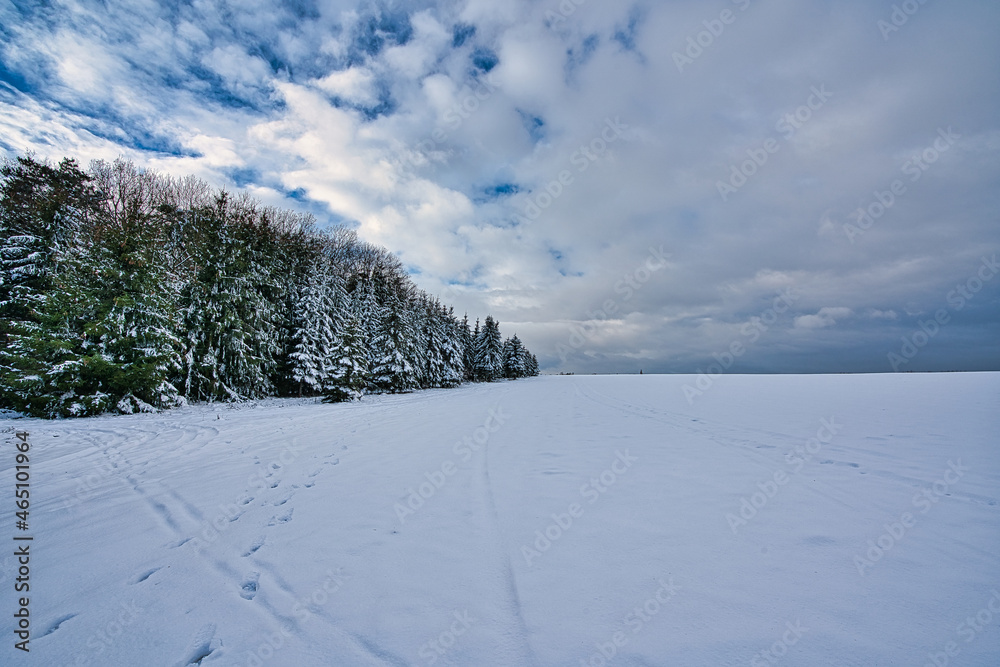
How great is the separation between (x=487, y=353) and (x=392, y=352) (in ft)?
99.4

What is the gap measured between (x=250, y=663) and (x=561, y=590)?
6.42ft

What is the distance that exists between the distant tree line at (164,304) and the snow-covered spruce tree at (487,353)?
2494 cm

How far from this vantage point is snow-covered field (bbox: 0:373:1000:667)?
2.16 meters

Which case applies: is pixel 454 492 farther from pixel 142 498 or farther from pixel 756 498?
pixel 142 498

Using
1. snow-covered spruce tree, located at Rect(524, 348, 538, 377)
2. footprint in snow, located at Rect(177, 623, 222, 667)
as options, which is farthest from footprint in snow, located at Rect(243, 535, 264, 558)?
snow-covered spruce tree, located at Rect(524, 348, 538, 377)

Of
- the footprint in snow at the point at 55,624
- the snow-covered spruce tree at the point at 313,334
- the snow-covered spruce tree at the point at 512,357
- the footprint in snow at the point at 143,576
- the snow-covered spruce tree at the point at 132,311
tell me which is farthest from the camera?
the snow-covered spruce tree at the point at 512,357

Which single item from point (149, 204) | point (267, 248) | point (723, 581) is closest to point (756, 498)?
point (723, 581)

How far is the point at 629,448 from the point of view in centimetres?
691

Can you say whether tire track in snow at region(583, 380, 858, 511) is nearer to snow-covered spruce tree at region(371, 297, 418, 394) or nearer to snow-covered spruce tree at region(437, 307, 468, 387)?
snow-covered spruce tree at region(371, 297, 418, 394)

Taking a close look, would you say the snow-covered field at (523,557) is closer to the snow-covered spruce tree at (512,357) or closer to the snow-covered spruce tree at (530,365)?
the snow-covered spruce tree at (512,357)

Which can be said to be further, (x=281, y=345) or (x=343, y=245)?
(x=343, y=245)

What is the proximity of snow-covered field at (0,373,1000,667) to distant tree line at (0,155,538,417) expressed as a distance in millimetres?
7591

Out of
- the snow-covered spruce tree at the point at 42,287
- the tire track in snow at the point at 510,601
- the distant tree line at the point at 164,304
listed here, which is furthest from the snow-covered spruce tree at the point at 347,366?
the tire track in snow at the point at 510,601

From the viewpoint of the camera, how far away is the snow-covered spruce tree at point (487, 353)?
185 ft
